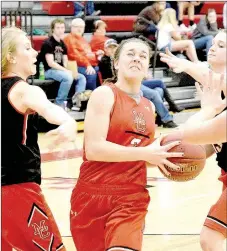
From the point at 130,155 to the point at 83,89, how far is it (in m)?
8.01

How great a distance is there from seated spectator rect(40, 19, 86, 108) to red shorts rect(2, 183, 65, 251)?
24.6ft

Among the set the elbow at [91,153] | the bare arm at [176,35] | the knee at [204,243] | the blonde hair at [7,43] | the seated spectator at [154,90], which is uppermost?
the blonde hair at [7,43]

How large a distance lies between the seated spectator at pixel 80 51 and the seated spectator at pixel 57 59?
0.26m

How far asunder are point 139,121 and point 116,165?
29 cm

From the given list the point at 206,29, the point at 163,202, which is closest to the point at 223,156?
the point at 163,202

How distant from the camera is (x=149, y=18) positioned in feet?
43.9

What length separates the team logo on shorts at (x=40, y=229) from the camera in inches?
154

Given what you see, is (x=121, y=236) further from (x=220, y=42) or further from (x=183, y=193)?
(x=183, y=193)

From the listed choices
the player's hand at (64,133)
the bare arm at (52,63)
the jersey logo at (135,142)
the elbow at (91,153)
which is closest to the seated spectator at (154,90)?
the bare arm at (52,63)

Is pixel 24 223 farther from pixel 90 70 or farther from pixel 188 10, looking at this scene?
pixel 188 10

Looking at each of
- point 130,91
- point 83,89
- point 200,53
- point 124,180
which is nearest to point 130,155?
point 124,180

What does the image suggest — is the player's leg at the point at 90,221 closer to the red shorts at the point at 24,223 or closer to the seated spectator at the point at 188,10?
the red shorts at the point at 24,223

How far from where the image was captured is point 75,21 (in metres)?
11.8

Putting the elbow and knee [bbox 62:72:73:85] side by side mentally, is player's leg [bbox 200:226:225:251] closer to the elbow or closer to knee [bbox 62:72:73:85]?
the elbow
